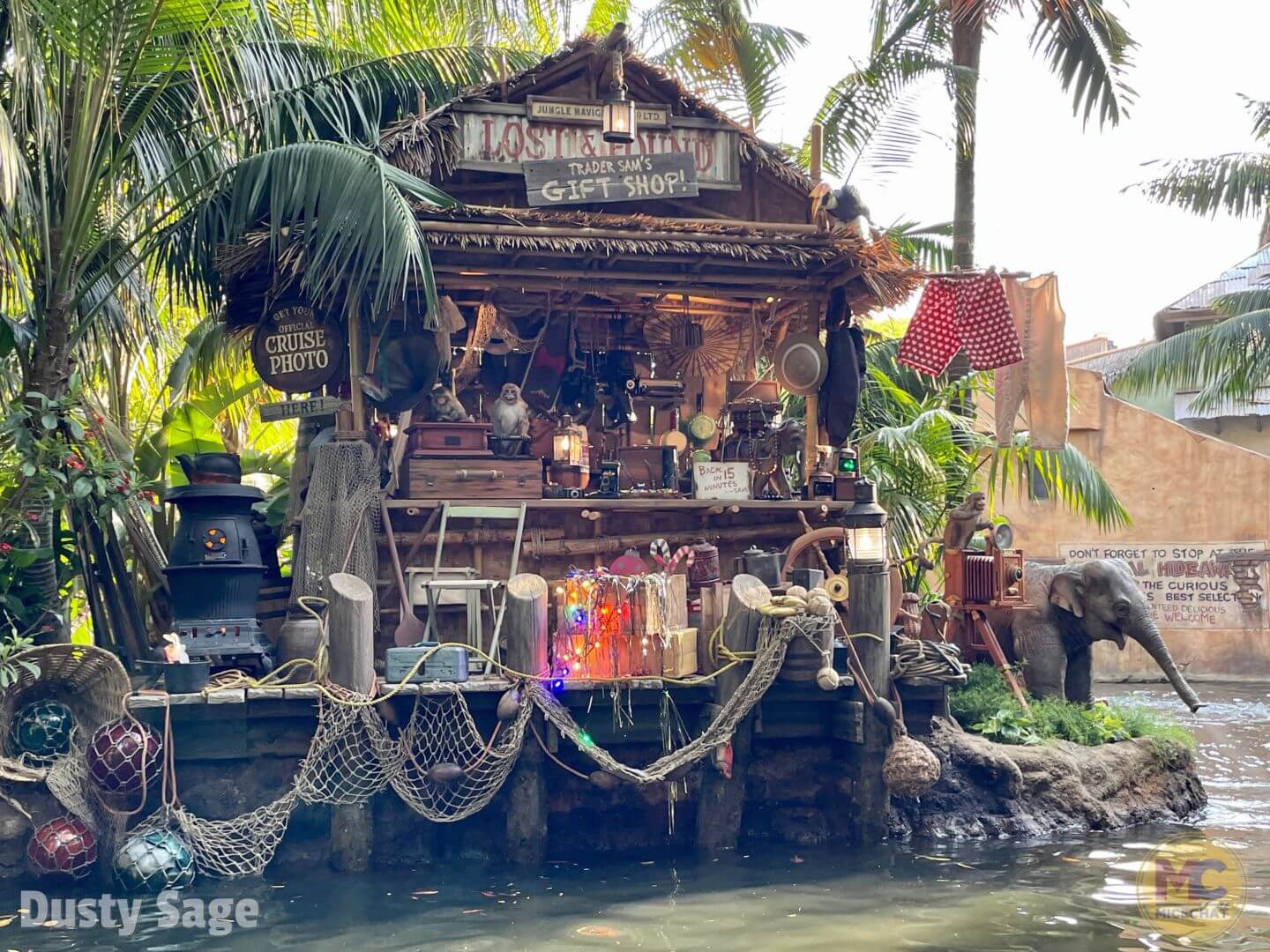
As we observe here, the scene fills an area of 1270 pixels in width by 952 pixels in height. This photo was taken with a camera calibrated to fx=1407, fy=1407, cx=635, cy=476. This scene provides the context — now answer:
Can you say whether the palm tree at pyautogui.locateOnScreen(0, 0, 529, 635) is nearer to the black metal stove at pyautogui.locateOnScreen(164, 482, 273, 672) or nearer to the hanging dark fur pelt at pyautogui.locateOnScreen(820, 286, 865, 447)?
the black metal stove at pyautogui.locateOnScreen(164, 482, 273, 672)

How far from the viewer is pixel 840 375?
1260cm

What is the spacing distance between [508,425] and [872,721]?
3.93 m

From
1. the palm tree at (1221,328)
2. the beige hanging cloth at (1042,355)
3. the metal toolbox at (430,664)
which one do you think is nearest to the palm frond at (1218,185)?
the palm tree at (1221,328)

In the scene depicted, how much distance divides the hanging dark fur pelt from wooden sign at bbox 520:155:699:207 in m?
1.73

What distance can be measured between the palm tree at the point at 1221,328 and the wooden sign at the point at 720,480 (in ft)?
34.4

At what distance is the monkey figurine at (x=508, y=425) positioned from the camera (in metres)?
11.9

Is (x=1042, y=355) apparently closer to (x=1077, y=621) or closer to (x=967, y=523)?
(x=967, y=523)

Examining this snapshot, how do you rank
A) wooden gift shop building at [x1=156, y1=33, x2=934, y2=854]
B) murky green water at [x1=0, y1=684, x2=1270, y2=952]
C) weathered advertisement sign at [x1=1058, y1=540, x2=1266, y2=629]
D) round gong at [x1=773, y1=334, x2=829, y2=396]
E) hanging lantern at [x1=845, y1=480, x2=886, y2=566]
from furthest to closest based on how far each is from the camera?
1. weathered advertisement sign at [x1=1058, y1=540, x2=1266, y2=629]
2. round gong at [x1=773, y1=334, x2=829, y2=396]
3. hanging lantern at [x1=845, y1=480, x2=886, y2=566]
4. wooden gift shop building at [x1=156, y1=33, x2=934, y2=854]
5. murky green water at [x1=0, y1=684, x2=1270, y2=952]

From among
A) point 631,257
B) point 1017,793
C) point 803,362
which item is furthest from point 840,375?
point 1017,793

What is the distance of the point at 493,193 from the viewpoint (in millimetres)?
12227

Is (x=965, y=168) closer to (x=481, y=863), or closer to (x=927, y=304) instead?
(x=927, y=304)

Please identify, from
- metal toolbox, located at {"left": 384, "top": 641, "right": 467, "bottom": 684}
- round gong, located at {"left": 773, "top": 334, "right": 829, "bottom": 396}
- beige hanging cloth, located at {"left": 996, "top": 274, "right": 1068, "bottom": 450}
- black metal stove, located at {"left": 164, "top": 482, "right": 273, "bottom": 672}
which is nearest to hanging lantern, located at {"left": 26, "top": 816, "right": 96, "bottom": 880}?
black metal stove, located at {"left": 164, "top": 482, "right": 273, "bottom": 672}

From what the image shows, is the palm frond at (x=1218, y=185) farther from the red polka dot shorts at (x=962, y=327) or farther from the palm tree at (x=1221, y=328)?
the red polka dot shorts at (x=962, y=327)

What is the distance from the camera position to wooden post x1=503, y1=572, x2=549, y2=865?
983 cm
